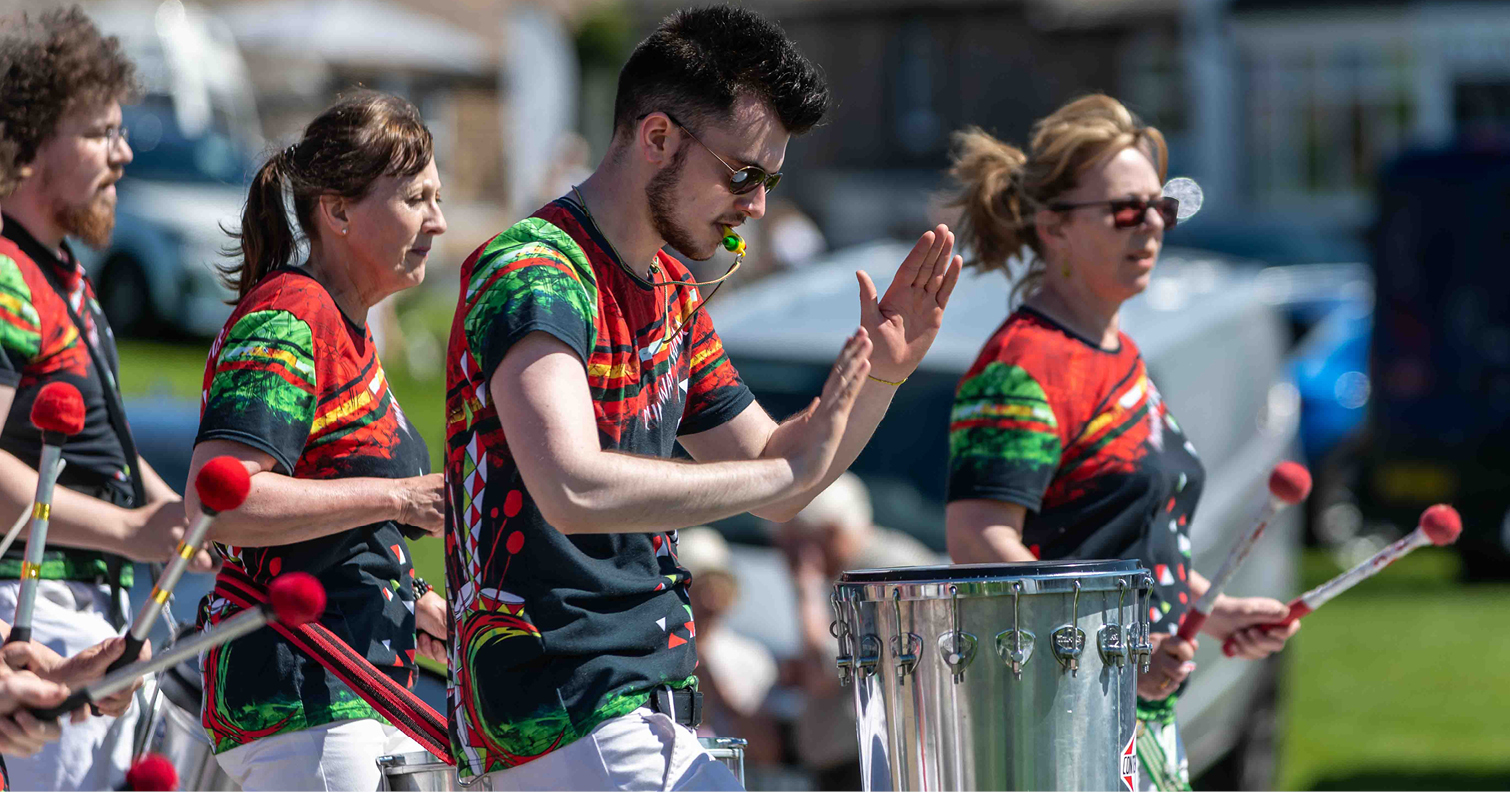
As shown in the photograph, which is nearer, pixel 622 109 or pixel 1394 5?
pixel 622 109

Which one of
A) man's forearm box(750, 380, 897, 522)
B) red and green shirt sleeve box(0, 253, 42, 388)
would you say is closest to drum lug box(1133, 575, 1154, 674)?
man's forearm box(750, 380, 897, 522)

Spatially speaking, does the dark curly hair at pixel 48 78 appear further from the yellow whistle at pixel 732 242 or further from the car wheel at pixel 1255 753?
the car wheel at pixel 1255 753

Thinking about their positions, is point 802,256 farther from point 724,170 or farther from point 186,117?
point 724,170

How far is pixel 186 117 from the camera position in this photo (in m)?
17.7

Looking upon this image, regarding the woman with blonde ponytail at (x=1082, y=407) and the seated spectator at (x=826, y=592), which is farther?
the seated spectator at (x=826, y=592)

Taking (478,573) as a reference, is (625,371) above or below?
above

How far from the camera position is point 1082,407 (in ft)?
11.1

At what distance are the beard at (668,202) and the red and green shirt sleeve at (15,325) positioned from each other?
130cm

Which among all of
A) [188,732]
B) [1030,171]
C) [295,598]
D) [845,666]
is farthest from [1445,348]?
[295,598]

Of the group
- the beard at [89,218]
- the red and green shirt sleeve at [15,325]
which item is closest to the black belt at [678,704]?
the red and green shirt sleeve at [15,325]

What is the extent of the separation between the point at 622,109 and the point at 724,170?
0.18m

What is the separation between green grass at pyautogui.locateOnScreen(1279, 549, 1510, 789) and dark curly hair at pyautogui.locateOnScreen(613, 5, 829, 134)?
18.8 feet

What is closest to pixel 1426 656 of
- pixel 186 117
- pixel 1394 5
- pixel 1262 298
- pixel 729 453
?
pixel 1262 298

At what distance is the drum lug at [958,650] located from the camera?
2676 mm
